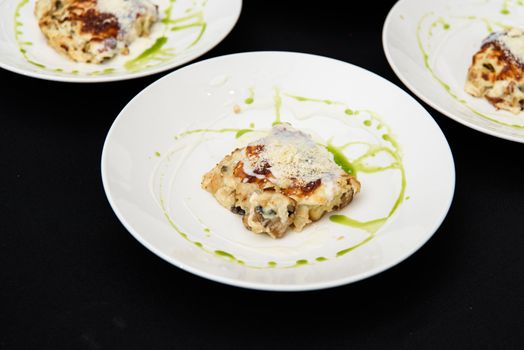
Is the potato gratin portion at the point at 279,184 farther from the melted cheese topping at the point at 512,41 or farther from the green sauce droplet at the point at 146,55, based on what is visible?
the melted cheese topping at the point at 512,41

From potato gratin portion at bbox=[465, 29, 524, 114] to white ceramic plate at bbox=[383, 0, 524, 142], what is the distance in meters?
0.03

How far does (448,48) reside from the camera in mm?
2389

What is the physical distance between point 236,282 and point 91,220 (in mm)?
552

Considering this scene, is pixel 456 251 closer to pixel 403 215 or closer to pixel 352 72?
pixel 403 215

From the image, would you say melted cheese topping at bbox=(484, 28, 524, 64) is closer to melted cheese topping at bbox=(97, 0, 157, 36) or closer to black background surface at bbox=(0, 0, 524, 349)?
black background surface at bbox=(0, 0, 524, 349)

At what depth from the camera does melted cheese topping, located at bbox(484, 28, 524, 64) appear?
2.16m

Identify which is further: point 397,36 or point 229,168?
point 397,36

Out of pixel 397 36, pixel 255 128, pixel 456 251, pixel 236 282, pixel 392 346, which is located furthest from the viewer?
pixel 397 36

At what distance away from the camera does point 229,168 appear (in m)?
1.79

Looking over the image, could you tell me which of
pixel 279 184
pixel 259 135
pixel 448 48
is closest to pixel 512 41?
pixel 448 48

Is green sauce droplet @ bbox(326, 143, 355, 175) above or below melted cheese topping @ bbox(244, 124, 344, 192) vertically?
below

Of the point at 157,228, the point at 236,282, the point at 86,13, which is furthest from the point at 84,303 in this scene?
the point at 86,13

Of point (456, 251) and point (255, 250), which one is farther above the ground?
point (255, 250)

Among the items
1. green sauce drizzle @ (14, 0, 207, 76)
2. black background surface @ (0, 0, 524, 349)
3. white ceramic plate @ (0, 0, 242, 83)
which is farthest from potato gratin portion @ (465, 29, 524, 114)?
green sauce drizzle @ (14, 0, 207, 76)
